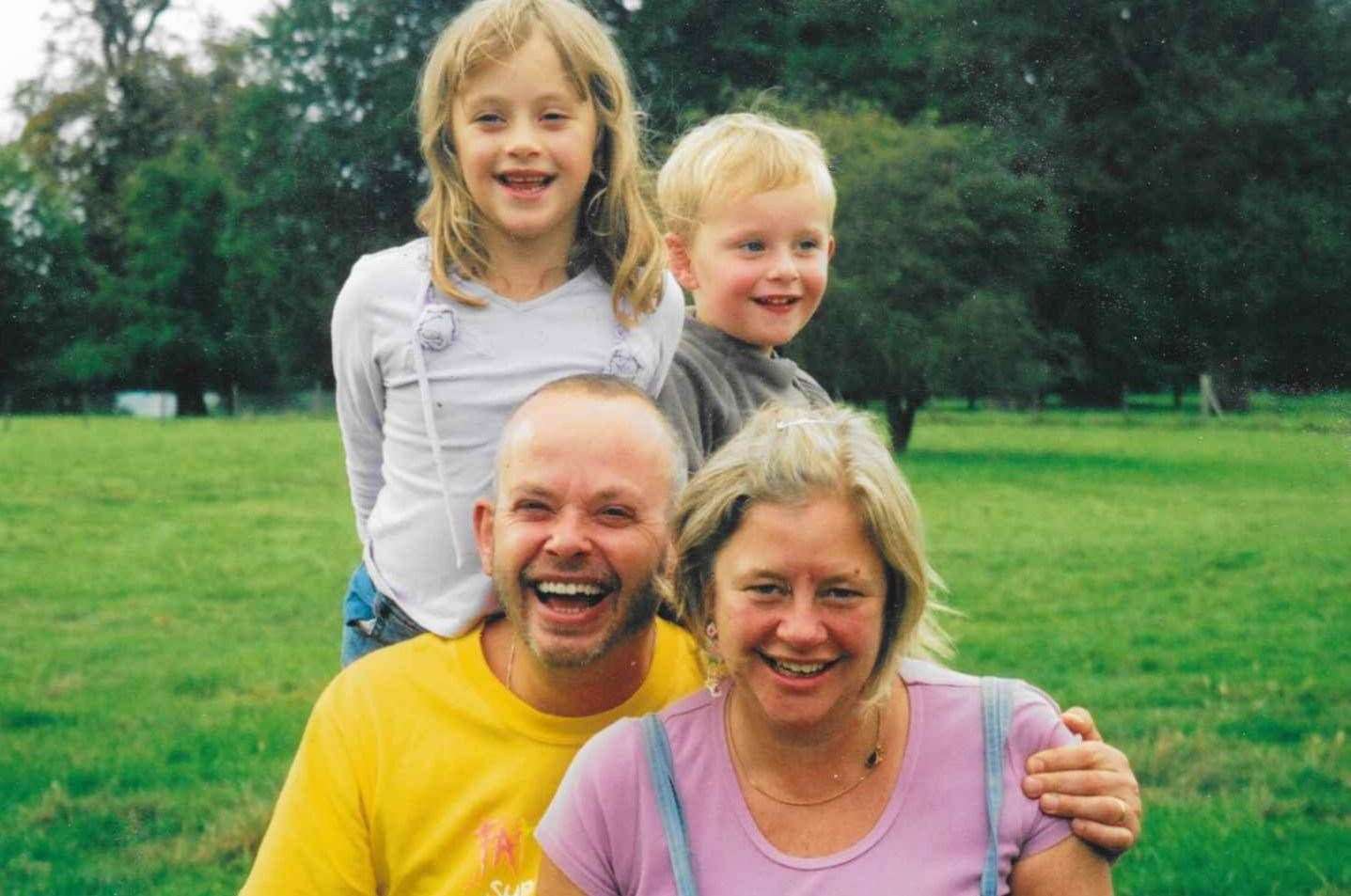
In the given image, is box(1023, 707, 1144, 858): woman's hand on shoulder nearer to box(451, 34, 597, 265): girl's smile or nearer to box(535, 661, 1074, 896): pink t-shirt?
box(535, 661, 1074, 896): pink t-shirt

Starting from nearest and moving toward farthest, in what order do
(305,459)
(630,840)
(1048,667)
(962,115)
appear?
(630,840) → (1048,667) → (305,459) → (962,115)

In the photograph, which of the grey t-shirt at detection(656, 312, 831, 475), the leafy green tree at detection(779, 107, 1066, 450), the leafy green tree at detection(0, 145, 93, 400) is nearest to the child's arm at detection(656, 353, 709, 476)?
the grey t-shirt at detection(656, 312, 831, 475)

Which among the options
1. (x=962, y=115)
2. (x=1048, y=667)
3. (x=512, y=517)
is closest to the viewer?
(x=512, y=517)

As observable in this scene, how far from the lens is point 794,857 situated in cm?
232

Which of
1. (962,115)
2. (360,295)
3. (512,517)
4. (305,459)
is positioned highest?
(962,115)

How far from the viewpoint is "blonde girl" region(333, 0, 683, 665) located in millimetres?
3082

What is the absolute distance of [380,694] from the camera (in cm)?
263

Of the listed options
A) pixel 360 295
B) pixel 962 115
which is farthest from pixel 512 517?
pixel 962 115

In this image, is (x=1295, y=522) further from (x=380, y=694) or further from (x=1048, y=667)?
(x=380, y=694)

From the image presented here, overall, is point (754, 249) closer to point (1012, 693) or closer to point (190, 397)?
point (1012, 693)

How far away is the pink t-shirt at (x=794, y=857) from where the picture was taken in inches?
90.2

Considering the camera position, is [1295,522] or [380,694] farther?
[1295,522]

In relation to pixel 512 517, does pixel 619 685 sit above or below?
below

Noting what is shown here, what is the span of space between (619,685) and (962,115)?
92.7ft
